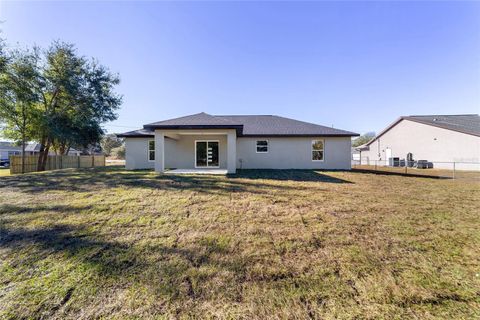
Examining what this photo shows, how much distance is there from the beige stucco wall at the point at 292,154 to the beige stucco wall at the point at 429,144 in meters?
12.6

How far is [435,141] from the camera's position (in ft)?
65.8

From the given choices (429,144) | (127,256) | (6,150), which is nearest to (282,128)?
(127,256)

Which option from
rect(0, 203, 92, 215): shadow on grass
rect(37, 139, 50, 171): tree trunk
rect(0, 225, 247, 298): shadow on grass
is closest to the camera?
rect(0, 225, 247, 298): shadow on grass

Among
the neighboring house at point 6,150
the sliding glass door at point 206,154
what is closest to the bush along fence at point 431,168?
the sliding glass door at point 206,154

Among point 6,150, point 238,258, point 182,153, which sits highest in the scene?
point 6,150

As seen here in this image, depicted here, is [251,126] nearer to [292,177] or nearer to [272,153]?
[272,153]

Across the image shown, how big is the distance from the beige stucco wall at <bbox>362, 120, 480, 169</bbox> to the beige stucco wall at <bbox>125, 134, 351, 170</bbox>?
12.6 m

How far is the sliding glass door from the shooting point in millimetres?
14445

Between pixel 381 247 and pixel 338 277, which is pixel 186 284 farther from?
pixel 381 247

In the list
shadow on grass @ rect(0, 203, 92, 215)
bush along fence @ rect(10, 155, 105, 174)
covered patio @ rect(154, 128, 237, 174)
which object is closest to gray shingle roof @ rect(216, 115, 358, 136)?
covered patio @ rect(154, 128, 237, 174)

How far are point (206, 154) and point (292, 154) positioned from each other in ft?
20.2

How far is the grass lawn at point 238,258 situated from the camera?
2422 millimetres

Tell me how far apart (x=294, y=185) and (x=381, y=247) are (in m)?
4.57

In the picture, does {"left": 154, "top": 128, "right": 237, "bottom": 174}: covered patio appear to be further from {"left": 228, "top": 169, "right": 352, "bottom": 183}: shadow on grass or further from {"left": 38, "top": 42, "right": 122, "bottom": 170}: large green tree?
{"left": 38, "top": 42, "right": 122, "bottom": 170}: large green tree
